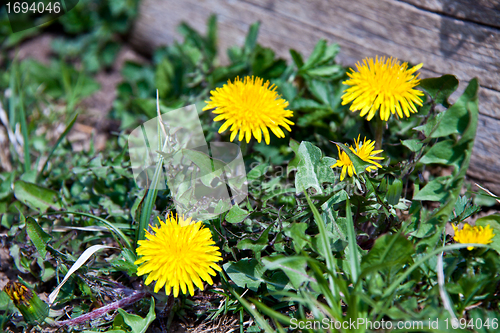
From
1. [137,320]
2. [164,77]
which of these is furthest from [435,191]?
[164,77]

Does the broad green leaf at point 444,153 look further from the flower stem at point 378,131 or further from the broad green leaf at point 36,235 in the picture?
the broad green leaf at point 36,235

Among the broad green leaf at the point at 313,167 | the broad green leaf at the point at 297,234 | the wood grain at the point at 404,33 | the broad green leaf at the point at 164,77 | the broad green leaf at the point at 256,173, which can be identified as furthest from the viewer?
the broad green leaf at the point at 164,77

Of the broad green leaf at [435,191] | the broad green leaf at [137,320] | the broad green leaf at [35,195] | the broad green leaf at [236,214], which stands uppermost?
the broad green leaf at [435,191]

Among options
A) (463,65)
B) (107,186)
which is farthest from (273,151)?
(463,65)

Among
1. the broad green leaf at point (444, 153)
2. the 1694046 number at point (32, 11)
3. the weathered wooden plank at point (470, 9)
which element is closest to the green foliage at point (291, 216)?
the broad green leaf at point (444, 153)

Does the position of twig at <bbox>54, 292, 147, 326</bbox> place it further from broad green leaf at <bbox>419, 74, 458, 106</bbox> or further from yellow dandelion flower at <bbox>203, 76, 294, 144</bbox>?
broad green leaf at <bbox>419, 74, 458, 106</bbox>

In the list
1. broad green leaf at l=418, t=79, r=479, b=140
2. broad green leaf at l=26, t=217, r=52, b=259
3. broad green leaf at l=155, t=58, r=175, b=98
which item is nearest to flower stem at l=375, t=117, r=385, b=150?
broad green leaf at l=418, t=79, r=479, b=140
